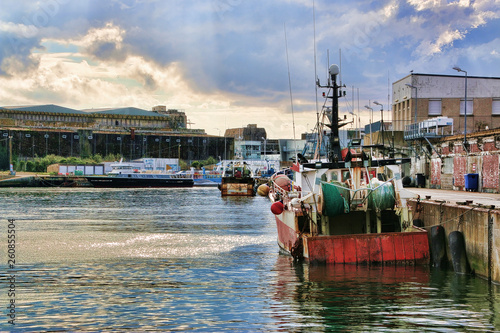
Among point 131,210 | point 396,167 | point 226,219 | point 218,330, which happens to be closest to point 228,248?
point 396,167

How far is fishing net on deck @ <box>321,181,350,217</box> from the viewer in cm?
2009

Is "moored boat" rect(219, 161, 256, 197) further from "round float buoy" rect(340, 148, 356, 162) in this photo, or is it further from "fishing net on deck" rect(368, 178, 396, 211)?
"fishing net on deck" rect(368, 178, 396, 211)

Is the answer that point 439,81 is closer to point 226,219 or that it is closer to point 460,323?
point 226,219

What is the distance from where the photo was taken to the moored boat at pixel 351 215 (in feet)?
64.5

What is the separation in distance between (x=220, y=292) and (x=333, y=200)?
194 inches

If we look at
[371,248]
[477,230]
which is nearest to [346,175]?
[371,248]

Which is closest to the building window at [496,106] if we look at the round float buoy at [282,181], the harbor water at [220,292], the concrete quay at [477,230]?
the harbor water at [220,292]

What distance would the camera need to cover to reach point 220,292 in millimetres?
17406

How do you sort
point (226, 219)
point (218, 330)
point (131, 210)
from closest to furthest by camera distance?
point (218, 330)
point (226, 219)
point (131, 210)

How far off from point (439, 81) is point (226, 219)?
111 feet

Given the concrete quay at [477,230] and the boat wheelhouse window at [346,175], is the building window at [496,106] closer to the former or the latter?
the concrete quay at [477,230]

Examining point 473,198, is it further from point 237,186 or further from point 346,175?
point 237,186

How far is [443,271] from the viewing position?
19953mm

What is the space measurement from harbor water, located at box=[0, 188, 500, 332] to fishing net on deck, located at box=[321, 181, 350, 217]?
5.70 ft
